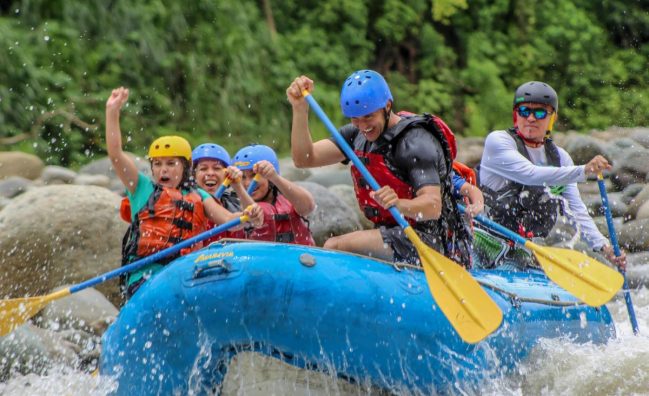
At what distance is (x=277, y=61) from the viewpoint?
15695 mm

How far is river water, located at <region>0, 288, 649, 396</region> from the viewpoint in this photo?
4.71 m

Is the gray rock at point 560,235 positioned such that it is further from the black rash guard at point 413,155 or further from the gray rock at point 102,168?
the black rash guard at point 413,155

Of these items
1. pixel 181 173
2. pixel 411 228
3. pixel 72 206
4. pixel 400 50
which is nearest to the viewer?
pixel 411 228

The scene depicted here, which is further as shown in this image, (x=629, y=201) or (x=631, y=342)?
(x=629, y=201)

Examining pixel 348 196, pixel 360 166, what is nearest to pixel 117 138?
pixel 360 166

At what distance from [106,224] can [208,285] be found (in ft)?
11.7

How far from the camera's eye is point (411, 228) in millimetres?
4504

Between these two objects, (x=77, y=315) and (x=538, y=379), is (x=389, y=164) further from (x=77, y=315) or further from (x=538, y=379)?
(x=77, y=315)

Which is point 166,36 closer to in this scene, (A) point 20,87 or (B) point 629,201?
(A) point 20,87

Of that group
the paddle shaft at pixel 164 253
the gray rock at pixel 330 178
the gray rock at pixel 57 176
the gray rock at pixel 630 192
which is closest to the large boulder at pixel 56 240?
the paddle shaft at pixel 164 253

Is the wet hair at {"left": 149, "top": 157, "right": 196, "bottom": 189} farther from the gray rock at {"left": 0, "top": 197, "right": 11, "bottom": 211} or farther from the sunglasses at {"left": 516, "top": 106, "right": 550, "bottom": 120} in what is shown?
the gray rock at {"left": 0, "top": 197, "right": 11, "bottom": 211}

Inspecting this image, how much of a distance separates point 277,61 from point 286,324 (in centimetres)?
1181

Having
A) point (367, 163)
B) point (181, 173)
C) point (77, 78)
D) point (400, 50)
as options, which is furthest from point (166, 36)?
point (367, 163)

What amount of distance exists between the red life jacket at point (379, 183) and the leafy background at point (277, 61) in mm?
8558
